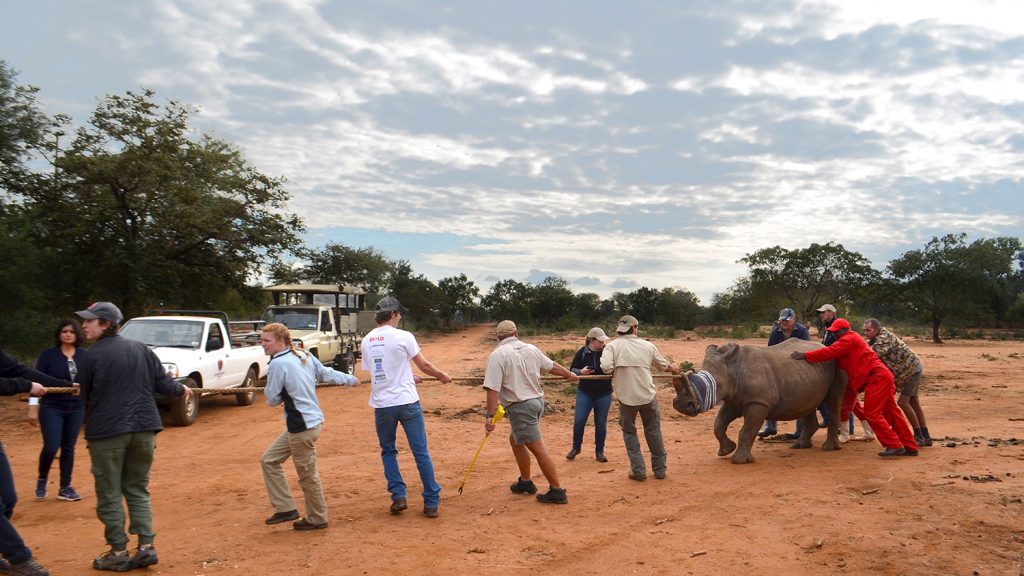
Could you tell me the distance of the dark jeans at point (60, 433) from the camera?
7332mm

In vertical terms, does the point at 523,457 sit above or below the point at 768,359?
below

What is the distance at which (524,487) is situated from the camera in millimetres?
7766

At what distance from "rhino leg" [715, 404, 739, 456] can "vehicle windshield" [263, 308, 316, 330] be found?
1173 centimetres

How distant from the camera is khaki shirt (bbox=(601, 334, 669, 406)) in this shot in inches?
323

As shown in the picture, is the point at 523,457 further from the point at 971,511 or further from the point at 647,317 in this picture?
the point at 647,317

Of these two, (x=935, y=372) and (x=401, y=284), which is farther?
(x=401, y=284)

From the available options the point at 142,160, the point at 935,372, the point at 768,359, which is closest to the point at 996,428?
the point at 768,359

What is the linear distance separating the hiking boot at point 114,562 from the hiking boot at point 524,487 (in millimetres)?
3776

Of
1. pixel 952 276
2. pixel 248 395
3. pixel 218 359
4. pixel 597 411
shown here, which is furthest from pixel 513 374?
pixel 952 276

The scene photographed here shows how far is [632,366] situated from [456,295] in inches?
2489

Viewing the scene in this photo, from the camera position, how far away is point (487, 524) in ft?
22.1

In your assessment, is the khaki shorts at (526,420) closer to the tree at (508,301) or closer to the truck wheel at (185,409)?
the truck wheel at (185,409)

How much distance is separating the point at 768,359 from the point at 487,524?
4.87 m

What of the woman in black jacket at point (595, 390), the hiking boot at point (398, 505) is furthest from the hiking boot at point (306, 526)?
the woman in black jacket at point (595, 390)
